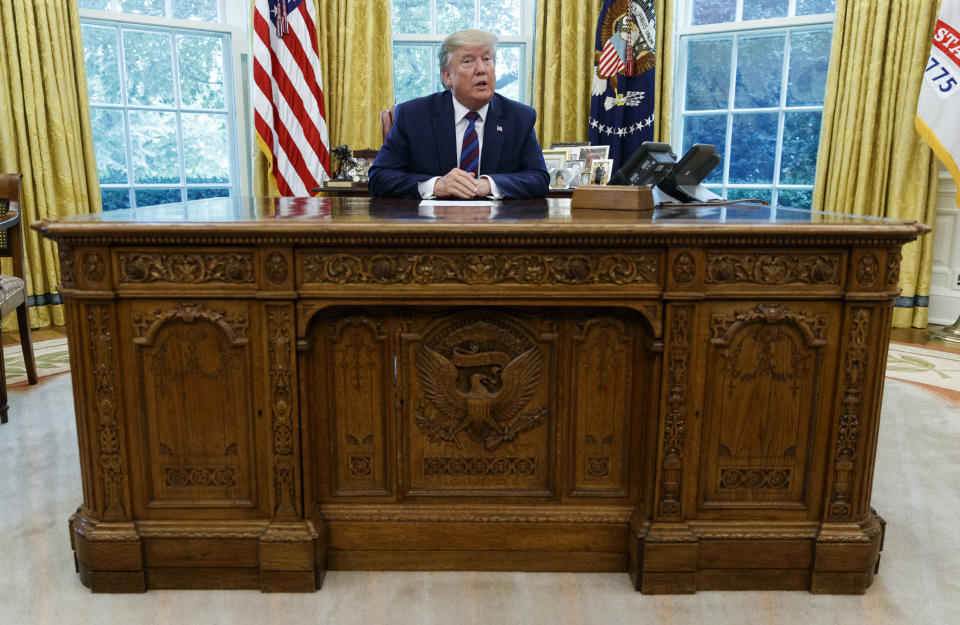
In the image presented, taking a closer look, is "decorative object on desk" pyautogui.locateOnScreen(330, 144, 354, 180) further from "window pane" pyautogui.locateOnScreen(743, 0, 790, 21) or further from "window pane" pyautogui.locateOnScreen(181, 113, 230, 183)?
"window pane" pyautogui.locateOnScreen(743, 0, 790, 21)

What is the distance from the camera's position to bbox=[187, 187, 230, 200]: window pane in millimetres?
5242

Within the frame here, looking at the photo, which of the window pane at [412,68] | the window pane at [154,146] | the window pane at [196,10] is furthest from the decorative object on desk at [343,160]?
the window pane at [196,10]

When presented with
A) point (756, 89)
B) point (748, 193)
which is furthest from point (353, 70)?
point (748, 193)

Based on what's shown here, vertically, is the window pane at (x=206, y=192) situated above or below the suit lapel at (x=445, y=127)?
below

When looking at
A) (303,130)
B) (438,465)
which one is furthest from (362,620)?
(303,130)

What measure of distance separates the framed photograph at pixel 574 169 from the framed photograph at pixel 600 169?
0.30 ft

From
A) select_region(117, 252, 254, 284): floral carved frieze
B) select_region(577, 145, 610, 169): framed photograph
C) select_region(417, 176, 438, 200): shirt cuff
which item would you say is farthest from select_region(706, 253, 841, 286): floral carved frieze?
select_region(577, 145, 610, 169): framed photograph

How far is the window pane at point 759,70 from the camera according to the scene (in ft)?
16.4

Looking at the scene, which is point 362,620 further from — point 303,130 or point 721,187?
point 721,187

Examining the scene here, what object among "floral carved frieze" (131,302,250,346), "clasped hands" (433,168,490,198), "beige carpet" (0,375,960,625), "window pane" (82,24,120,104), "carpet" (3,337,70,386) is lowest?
"beige carpet" (0,375,960,625)

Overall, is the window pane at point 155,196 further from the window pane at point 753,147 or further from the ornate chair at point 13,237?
the window pane at point 753,147

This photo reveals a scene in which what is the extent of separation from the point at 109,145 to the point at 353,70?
1809mm

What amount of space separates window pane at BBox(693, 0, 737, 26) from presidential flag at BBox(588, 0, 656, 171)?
0.61 meters

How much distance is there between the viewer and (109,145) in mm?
4910
